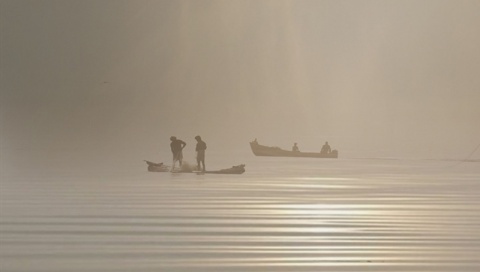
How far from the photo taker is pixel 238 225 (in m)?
3.84

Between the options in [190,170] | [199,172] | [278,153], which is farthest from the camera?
[278,153]

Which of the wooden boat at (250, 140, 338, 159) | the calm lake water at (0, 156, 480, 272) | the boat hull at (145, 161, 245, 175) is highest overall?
the wooden boat at (250, 140, 338, 159)

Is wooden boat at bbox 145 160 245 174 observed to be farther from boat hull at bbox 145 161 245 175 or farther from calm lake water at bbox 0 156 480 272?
calm lake water at bbox 0 156 480 272

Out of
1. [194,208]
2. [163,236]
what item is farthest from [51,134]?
[163,236]

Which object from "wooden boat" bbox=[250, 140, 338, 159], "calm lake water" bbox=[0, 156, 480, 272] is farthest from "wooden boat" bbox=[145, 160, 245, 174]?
"wooden boat" bbox=[250, 140, 338, 159]

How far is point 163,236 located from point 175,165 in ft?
15.2

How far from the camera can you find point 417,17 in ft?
35.1

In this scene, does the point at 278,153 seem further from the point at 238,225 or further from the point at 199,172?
the point at 238,225

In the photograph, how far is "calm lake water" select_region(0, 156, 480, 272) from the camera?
2.95 meters

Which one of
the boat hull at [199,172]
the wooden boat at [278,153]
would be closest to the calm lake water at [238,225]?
the boat hull at [199,172]

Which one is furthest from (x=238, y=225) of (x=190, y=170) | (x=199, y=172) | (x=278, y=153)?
(x=278, y=153)

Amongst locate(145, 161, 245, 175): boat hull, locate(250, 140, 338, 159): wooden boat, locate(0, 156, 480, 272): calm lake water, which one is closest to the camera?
locate(0, 156, 480, 272): calm lake water

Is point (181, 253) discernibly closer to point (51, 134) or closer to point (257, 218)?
point (257, 218)

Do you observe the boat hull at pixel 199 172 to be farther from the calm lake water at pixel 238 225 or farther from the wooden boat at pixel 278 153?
the wooden boat at pixel 278 153
